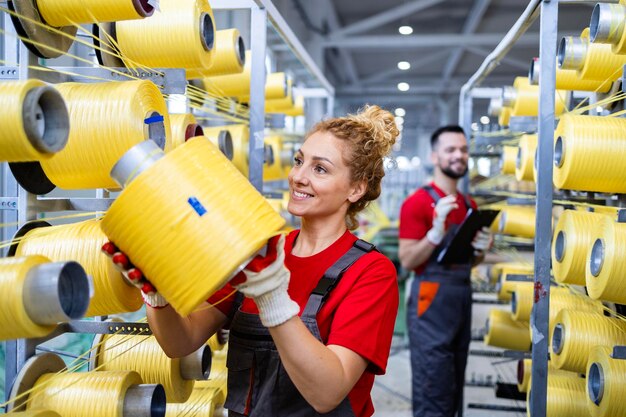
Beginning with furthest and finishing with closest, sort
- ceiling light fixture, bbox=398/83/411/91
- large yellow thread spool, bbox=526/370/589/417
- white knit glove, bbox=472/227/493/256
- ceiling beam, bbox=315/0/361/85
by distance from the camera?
ceiling light fixture, bbox=398/83/411/91 → ceiling beam, bbox=315/0/361/85 → white knit glove, bbox=472/227/493/256 → large yellow thread spool, bbox=526/370/589/417

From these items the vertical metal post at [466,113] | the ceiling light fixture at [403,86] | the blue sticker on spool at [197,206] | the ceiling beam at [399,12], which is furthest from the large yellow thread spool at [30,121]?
the ceiling light fixture at [403,86]

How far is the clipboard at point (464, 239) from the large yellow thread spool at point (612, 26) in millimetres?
1656

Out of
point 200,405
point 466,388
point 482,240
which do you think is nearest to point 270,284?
point 200,405

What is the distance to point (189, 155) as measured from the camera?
1242 mm

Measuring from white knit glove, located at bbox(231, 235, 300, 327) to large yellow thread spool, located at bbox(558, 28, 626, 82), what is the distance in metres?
1.91

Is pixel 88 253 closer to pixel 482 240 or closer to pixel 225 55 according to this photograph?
pixel 225 55

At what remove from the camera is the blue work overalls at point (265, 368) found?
64.4 inches

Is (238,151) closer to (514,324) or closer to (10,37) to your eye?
(10,37)

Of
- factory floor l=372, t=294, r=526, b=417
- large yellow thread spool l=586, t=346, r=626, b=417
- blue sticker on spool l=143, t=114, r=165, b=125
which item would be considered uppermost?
blue sticker on spool l=143, t=114, r=165, b=125

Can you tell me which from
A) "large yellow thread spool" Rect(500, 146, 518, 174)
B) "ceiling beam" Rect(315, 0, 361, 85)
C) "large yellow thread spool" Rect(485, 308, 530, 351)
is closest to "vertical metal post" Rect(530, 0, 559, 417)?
"large yellow thread spool" Rect(485, 308, 530, 351)

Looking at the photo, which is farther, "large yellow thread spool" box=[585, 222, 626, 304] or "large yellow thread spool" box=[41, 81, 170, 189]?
"large yellow thread spool" box=[585, 222, 626, 304]

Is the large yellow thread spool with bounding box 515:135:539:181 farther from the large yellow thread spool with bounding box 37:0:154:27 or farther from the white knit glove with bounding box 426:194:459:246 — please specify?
the large yellow thread spool with bounding box 37:0:154:27

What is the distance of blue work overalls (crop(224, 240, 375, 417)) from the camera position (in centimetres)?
164

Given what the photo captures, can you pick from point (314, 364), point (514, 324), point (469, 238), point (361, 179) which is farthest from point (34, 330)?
point (514, 324)
